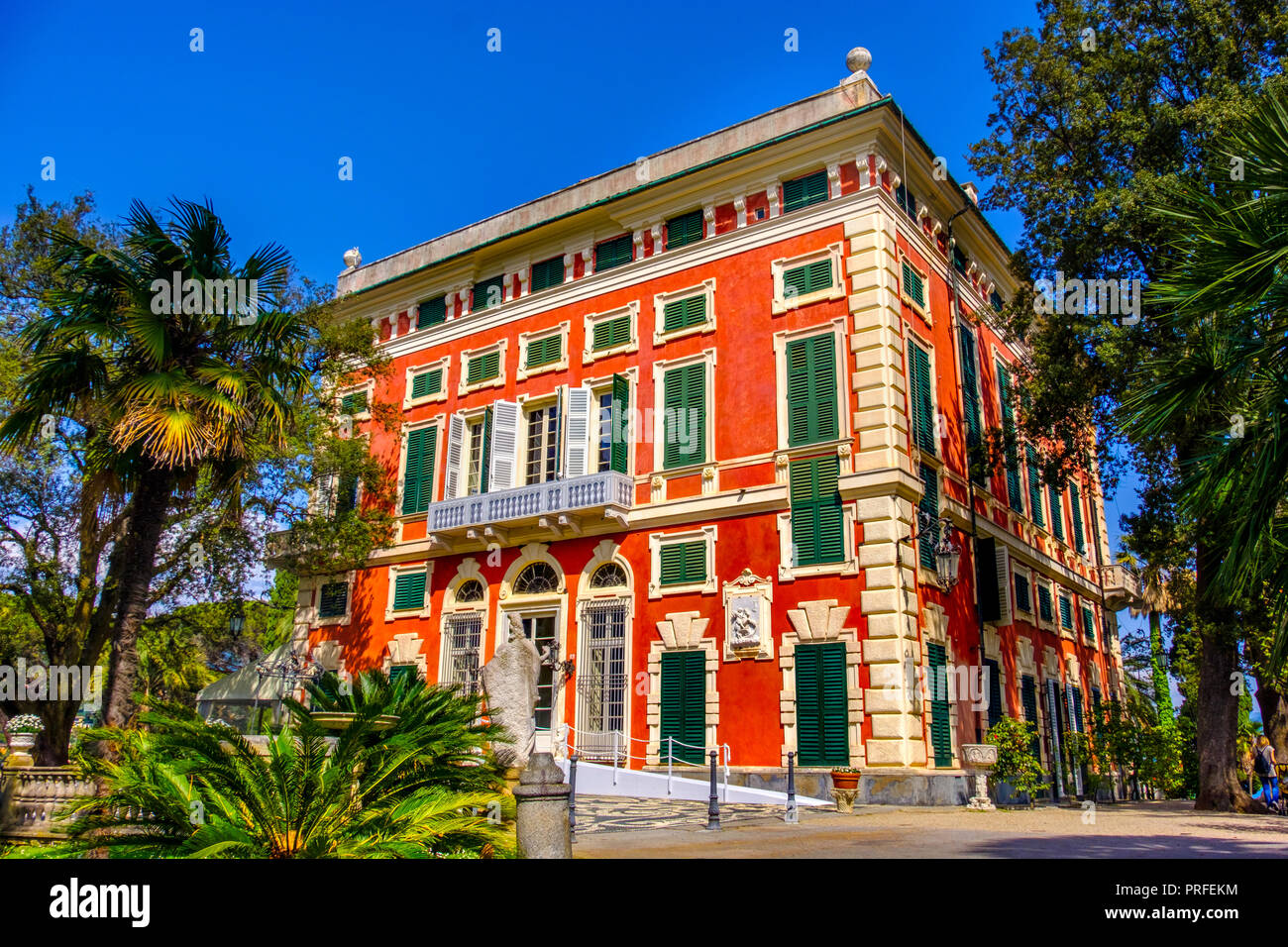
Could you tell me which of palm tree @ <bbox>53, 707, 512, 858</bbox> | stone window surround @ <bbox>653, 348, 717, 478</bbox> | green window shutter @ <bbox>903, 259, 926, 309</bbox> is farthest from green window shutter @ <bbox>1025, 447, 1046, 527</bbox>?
palm tree @ <bbox>53, 707, 512, 858</bbox>

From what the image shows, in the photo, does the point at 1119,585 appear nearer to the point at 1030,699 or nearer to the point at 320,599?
the point at 1030,699

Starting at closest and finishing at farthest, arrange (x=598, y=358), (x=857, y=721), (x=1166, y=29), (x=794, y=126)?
(x=857, y=721)
(x=1166, y=29)
(x=794, y=126)
(x=598, y=358)

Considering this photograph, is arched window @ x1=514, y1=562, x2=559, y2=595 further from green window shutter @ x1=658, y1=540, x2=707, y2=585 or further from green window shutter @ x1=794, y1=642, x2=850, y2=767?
green window shutter @ x1=794, y1=642, x2=850, y2=767

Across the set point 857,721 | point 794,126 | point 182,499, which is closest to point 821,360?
point 794,126

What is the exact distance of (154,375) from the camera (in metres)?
10.8

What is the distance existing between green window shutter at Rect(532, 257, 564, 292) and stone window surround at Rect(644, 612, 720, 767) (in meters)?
9.09

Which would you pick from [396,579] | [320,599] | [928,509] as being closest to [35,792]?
[396,579]

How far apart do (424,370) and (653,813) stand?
1462 centimetres

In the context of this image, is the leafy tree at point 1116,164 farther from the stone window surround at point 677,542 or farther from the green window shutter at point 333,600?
the green window shutter at point 333,600

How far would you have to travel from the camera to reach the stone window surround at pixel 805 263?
1809cm

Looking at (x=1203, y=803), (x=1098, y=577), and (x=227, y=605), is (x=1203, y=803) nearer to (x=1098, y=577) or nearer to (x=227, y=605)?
(x=1098, y=577)

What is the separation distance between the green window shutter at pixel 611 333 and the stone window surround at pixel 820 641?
7.46 metres

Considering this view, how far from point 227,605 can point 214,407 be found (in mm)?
11614
